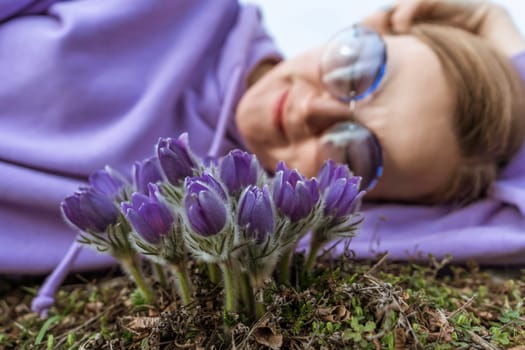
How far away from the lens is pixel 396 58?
97cm

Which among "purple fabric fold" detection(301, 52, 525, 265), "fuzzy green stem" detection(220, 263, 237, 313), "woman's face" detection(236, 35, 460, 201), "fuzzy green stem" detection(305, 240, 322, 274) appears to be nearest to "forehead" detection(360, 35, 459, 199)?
"woman's face" detection(236, 35, 460, 201)

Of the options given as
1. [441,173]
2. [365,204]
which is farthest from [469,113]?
[365,204]

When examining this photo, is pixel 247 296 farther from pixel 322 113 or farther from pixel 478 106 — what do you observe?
pixel 478 106

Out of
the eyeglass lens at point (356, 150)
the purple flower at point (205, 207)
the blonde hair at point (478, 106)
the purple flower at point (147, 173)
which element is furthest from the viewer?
the blonde hair at point (478, 106)

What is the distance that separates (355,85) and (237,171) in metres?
0.57

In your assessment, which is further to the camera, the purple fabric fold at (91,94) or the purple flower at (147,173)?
the purple fabric fold at (91,94)

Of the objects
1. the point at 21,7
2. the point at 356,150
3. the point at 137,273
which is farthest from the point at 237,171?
the point at 21,7

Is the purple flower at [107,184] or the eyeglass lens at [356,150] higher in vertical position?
the purple flower at [107,184]

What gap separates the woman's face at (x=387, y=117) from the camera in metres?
0.95

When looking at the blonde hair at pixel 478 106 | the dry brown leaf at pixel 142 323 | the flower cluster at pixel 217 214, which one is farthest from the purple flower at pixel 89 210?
the blonde hair at pixel 478 106

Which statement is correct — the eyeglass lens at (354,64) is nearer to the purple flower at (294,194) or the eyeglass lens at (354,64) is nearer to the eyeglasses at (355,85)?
the eyeglasses at (355,85)

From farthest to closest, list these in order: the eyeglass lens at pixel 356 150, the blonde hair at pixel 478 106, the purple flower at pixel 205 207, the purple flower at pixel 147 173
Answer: the blonde hair at pixel 478 106 → the eyeglass lens at pixel 356 150 → the purple flower at pixel 147 173 → the purple flower at pixel 205 207

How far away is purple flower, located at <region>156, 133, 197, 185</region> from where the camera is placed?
447 mm

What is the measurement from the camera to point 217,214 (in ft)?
1.24
